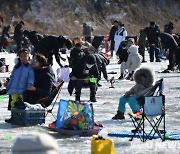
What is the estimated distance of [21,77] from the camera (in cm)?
1208

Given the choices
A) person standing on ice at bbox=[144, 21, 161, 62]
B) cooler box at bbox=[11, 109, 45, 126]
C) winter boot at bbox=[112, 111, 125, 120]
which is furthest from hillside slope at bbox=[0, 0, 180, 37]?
cooler box at bbox=[11, 109, 45, 126]

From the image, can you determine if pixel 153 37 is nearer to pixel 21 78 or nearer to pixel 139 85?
pixel 21 78

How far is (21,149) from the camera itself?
353 cm

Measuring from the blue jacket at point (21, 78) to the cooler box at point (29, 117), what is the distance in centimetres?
73

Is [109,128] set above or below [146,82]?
below

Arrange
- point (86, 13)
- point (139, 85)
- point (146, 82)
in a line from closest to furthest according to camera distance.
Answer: point (146, 82) → point (139, 85) → point (86, 13)

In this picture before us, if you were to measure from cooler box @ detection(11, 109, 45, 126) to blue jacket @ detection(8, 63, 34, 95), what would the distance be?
2.38ft

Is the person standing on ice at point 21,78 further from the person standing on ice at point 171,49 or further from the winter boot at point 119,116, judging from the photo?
the person standing on ice at point 171,49

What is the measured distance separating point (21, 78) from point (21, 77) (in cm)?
2

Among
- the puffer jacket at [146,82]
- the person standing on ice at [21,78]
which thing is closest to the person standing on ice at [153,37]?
the person standing on ice at [21,78]

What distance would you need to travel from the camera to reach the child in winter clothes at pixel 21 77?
1200 cm

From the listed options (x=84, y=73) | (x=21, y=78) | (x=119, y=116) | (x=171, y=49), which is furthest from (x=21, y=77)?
(x=171, y=49)

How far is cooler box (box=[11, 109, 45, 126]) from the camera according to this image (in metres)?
11.3

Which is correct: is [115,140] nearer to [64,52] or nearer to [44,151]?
[44,151]
